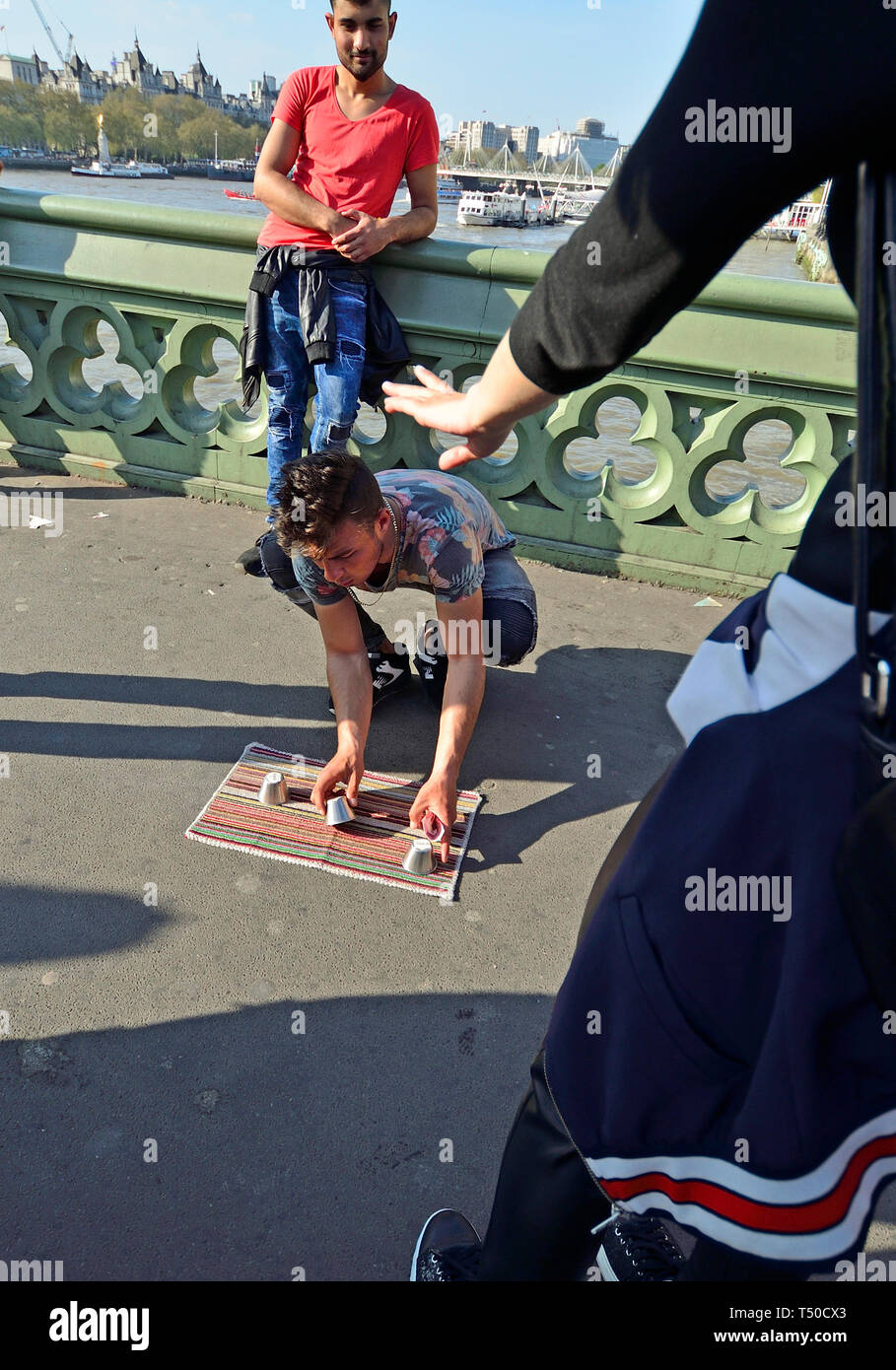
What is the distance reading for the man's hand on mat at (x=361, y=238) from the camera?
4254mm

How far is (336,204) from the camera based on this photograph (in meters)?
4.34

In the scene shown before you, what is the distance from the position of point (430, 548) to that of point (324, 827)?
93cm

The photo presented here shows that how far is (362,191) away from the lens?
431 centimetres

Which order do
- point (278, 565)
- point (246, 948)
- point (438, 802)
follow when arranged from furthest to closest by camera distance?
point (278, 565) < point (438, 802) < point (246, 948)

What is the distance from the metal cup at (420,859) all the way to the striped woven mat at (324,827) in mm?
→ 17

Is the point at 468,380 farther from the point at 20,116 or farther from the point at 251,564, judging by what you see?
the point at 20,116

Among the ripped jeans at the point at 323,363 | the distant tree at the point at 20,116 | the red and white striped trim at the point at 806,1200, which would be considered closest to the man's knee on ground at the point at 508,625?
the ripped jeans at the point at 323,363

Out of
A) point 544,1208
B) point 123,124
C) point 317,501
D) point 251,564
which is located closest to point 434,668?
point 317,501

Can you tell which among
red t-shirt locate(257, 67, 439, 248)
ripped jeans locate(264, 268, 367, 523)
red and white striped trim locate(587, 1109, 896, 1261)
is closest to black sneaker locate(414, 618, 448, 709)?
ripped jeans locate(264, 268, 367, 523)

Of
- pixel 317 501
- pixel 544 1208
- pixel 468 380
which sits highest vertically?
pixel 468 380

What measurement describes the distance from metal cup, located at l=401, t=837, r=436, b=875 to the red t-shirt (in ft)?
9.35

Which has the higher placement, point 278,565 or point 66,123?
point 66,123

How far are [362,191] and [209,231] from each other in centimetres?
107

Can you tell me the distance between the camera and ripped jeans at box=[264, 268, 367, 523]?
Result: 4.40 metres
